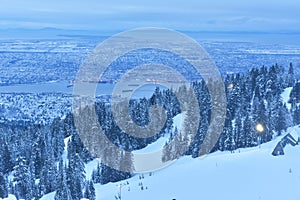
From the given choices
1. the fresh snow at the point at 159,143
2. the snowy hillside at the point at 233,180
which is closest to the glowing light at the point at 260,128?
the fresh snow at the point at 159,143

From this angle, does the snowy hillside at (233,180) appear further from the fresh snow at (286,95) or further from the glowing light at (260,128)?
the fresh snow at (286,95)

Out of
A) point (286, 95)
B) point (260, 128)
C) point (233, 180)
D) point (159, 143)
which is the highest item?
point (233, 180)

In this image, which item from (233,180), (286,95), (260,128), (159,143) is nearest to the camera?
(233,180)

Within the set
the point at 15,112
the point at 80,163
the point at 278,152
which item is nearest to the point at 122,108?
the point at 80,163

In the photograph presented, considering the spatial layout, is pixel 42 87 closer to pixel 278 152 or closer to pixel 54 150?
pixel 54 150

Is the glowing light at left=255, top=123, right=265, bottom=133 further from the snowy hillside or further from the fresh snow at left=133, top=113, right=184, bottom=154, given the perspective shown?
the snowy hillside

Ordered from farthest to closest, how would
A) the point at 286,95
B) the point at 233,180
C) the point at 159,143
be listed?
the point at 286,95
the point at 159,143
the point at 233,180

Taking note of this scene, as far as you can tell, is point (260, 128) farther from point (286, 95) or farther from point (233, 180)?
point (233, 180)

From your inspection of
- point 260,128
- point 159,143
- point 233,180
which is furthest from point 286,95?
point 233,180
